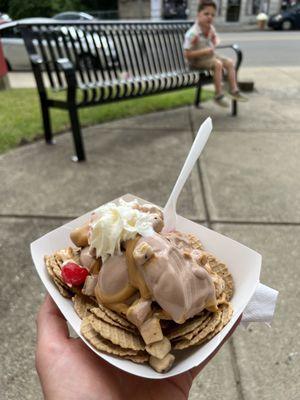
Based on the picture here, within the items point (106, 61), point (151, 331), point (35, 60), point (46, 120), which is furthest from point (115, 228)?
point (106, 61)

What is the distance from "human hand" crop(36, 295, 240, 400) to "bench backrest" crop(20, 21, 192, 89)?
3688 mm

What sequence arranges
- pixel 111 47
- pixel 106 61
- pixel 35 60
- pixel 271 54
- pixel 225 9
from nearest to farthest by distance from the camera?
pixel 35 60 → pixel 106 61 → pixel 111 47 → pixel 271 54 → pixel 225 9

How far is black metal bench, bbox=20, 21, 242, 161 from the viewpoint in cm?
460

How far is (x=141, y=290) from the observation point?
4.09 feet

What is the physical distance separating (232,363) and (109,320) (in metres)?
1.10

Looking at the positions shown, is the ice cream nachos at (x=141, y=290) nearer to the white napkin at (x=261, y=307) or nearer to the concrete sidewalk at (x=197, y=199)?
the white napkin at (x=261, y=307)

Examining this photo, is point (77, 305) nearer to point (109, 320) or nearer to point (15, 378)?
point (109, 320)

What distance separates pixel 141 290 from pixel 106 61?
4674 millimetres

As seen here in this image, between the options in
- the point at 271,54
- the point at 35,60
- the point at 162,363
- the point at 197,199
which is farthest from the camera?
the point at 271,54

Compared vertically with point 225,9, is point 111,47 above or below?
above

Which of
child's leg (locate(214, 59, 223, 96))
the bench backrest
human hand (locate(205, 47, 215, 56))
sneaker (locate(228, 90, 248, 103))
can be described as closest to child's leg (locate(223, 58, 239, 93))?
sneaker (locate(228, 90, 248, 103))

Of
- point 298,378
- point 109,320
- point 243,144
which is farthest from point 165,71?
point 109,320

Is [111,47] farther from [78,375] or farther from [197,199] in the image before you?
[78,375]

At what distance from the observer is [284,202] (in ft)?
11.6
